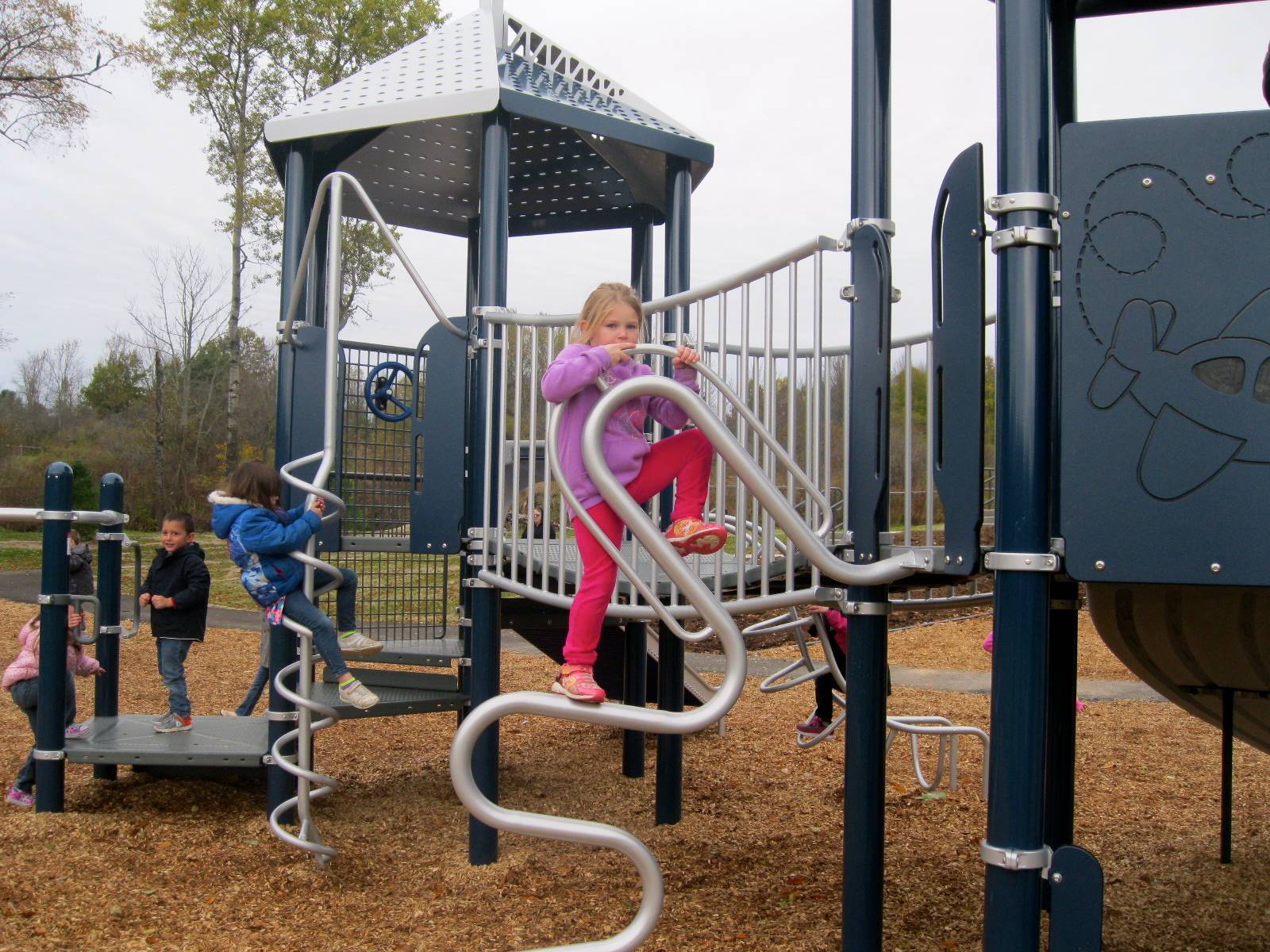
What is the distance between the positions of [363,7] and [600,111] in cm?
1681

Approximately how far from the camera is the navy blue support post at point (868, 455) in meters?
2.96

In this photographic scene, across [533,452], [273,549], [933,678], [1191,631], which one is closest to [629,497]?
[1191,631]

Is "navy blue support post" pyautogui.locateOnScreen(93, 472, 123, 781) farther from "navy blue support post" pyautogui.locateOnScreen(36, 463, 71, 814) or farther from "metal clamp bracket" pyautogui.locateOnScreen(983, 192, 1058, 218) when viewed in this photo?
"metal clamp bracket" pyautogui.locateOnScreen(983, 192, 1058, 218)

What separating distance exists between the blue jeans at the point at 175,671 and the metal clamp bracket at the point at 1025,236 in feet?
14.7

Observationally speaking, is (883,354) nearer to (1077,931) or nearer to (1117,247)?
(1117,247)

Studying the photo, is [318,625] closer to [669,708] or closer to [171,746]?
[171,746]

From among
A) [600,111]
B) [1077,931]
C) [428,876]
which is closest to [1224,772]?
[1077,931]

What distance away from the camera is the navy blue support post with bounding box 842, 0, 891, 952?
117 inches

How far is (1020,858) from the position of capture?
2.37m

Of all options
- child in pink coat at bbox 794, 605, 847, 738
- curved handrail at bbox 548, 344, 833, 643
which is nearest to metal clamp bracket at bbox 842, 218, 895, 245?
curved handrail at bbox 548, 344, 833, 643

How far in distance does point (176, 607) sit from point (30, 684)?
0.74 metres

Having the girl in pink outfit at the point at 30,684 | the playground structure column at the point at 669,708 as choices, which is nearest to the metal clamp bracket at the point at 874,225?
the playground structure column at the point at 669,708

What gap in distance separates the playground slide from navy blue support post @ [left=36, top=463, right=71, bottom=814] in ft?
14.6

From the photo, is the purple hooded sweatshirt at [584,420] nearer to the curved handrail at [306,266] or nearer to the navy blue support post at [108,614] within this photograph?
the curved handrail at [306,266]
